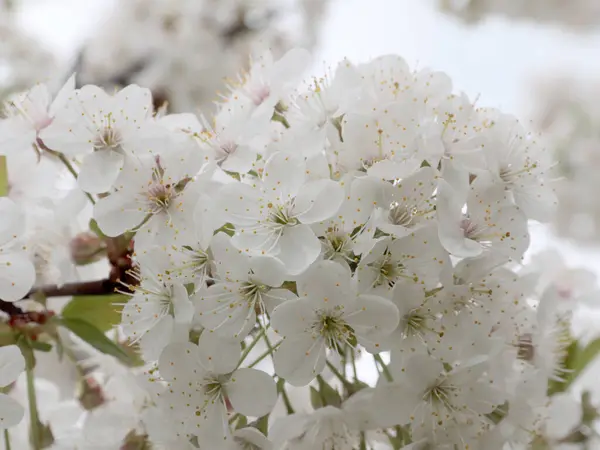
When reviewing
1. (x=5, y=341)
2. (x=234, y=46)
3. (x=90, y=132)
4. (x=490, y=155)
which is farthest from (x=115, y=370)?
(x=234, y=46)

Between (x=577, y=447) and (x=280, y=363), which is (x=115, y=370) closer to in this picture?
(x=280, y=363)

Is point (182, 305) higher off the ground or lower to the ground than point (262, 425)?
higher

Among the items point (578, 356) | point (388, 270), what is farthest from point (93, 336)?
point (578, 356)

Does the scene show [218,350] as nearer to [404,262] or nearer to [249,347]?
[249,347]

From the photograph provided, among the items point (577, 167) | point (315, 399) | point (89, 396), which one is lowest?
point (577, 167)

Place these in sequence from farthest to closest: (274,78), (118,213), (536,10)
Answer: (536,10) < (274,78) < (118,213)

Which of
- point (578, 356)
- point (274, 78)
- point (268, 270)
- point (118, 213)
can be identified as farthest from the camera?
point (578, 356)

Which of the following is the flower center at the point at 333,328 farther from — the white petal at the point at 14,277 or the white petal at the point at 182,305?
the white petal at the point at 14,277

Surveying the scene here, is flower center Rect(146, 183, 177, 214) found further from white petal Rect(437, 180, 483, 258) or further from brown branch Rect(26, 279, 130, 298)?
white petal Rect(437, 180, 483, 258)
